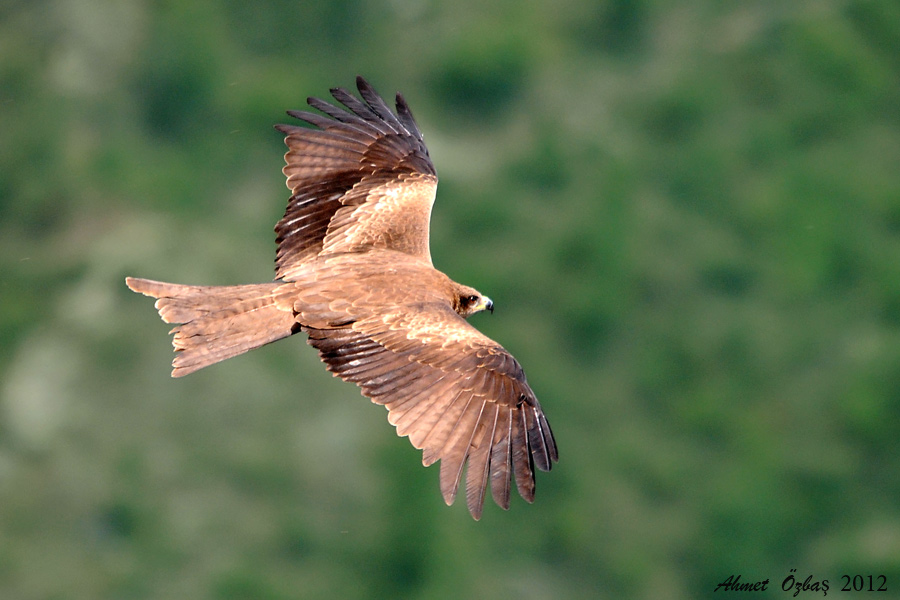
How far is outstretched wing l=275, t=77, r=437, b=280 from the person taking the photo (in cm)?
1081

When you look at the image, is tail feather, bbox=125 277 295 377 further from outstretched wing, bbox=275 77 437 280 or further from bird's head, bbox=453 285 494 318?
bird's head, bbox=453 285 494 318

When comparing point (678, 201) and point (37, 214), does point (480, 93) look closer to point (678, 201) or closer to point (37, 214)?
point (678, 201)

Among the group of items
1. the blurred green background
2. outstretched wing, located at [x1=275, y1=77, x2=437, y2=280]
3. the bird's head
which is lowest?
the bird's head

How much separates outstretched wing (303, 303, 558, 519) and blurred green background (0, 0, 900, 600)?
19561 mm

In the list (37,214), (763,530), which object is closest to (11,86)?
(37,214)

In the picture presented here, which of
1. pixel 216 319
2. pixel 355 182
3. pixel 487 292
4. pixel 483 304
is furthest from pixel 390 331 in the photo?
pixel 487 292

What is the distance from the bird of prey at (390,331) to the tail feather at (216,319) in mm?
10

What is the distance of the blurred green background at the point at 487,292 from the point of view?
29359mm

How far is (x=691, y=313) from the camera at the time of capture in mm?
34094

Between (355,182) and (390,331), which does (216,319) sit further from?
(355,182)

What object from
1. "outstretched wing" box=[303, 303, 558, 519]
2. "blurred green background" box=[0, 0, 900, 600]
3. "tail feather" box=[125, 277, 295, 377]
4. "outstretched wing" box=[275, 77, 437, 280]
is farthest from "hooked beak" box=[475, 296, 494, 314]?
"blurred green background" box=[0, 0, 900, 600]

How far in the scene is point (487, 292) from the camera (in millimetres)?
31438

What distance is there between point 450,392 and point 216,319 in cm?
187

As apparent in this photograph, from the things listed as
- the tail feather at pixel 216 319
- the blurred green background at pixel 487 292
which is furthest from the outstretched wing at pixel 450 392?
the blurred green background at pixel 487 292
